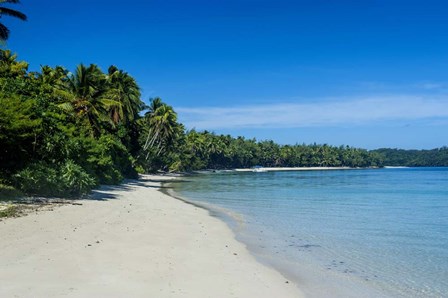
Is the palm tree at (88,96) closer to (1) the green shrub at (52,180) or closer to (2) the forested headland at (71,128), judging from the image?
(2) the forested headland at (71,128)

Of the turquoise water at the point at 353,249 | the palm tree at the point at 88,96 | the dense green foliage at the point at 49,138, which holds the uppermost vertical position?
the palm tree at the point at 88,96

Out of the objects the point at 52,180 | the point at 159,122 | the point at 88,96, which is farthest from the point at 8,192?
the point at 159,122

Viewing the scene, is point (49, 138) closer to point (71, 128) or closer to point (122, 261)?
point (71, 128)

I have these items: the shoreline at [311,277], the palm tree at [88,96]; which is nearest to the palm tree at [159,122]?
the palm tree at [88,96]

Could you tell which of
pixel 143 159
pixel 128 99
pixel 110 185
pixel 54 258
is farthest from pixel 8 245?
pixel 143 159

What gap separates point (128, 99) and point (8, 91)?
26797 millimetres

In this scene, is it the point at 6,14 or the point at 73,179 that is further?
the point at 6,14

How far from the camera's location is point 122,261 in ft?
28.8

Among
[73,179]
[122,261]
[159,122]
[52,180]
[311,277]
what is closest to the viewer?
[122,261]

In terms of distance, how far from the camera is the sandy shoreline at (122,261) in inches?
271

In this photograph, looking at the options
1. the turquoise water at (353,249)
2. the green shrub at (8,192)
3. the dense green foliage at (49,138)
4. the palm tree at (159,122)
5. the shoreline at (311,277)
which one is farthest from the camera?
the palm tree at (159,122)

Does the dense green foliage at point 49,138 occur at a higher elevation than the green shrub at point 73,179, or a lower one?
higher

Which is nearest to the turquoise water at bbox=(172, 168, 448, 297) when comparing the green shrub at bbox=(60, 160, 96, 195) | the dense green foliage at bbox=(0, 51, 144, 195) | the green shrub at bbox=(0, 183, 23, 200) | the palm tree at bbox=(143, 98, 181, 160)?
the green shrub at bbox=(60, 160, 96, 195)

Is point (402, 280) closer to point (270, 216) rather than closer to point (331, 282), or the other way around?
point (331, 282)
